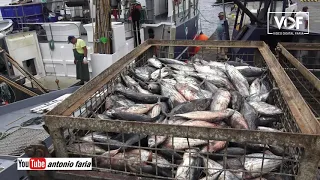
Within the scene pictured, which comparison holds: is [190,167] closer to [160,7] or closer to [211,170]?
[211,170]

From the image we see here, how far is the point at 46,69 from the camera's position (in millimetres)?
9180

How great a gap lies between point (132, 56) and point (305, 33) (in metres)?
5.00

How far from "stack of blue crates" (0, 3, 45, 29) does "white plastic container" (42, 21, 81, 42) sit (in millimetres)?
1405

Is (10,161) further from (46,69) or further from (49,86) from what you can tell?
(46,69)

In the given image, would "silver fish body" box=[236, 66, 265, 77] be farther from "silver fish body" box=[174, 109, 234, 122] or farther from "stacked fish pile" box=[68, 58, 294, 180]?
"silver fish body" box=[174, 109, 234, 122]

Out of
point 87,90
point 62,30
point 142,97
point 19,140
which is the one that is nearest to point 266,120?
point 142,97

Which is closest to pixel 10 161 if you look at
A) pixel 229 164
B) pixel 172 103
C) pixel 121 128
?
pixel 121 128

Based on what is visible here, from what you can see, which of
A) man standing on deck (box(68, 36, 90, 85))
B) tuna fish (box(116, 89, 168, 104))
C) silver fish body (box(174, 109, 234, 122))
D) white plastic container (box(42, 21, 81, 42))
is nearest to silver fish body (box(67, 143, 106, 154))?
silver fish body (box(174, 109, 234, 122))

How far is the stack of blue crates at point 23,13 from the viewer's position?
9719mm

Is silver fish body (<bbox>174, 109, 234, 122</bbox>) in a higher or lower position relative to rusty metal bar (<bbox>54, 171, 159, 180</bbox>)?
higher

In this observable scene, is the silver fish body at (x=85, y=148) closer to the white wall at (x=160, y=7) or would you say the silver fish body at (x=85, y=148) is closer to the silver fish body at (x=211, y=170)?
the silver fish body at (x=211, y=170)

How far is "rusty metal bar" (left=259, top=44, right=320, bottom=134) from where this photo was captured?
177 centimetres

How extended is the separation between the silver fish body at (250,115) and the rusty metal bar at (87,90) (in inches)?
58.2

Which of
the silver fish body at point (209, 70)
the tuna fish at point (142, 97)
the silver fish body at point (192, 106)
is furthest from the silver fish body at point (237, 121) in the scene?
the silver fish body at point (209, 70)
